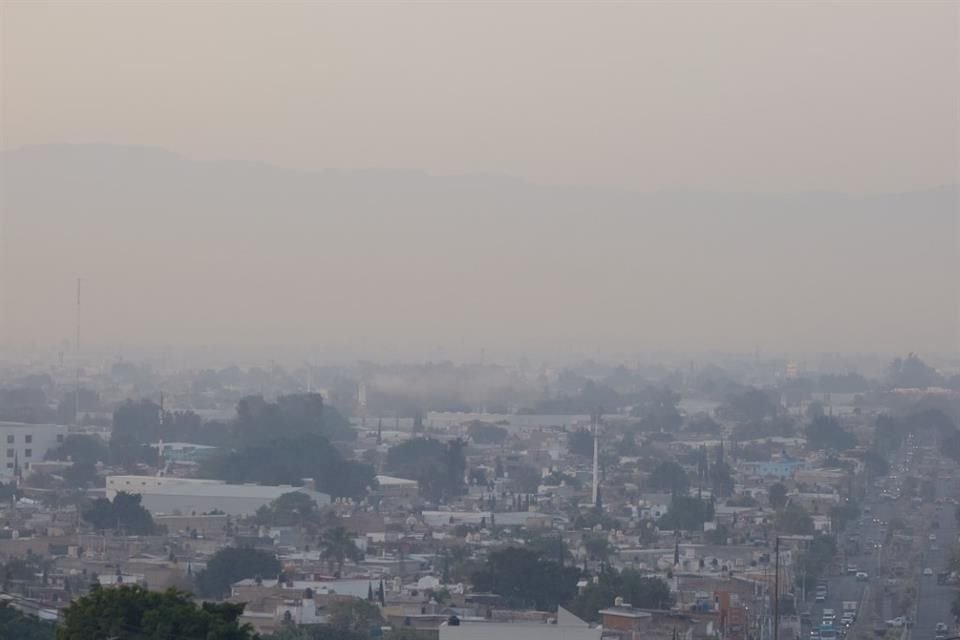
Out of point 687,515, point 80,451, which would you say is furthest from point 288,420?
point 687,515

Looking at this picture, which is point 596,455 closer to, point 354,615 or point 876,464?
point 876,464

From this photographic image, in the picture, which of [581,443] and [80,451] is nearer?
[80,451]

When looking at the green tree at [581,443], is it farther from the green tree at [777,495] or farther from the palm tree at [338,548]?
the palm tree at [338,548]

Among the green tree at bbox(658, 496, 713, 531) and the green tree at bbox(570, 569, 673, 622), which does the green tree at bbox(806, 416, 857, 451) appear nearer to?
the green tree at bbox(658, 496, 713, 531)

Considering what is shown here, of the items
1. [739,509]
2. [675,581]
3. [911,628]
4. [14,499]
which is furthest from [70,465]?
[911,628]

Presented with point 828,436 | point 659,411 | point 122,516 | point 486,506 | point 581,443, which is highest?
point 659,411

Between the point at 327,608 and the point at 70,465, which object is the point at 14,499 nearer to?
the point at 70,465
